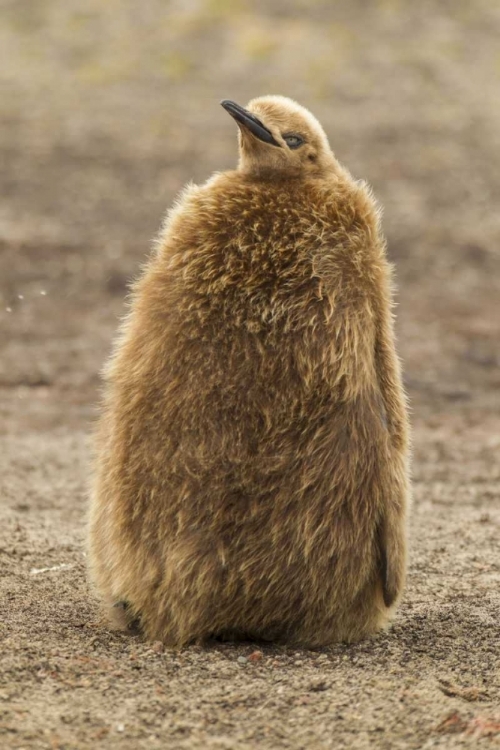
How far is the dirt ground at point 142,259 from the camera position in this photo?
346cm

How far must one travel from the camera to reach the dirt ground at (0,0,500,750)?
346 cm

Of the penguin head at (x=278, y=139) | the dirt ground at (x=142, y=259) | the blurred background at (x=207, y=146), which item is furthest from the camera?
the blurred background at (x=207, y=146)

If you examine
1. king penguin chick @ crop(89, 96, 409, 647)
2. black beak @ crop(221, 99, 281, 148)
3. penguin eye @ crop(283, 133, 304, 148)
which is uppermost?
black beak @ crop(221, 99, 281, 148)

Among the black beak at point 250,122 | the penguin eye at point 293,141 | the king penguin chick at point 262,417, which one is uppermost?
the black beak at point 250,122

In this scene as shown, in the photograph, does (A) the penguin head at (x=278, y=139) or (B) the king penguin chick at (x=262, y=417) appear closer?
(B) the king penguin chick at (x=262, y=417)

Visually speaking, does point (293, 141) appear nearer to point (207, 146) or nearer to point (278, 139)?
point (278, 139)

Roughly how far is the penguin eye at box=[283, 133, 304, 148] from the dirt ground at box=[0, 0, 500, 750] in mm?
1710

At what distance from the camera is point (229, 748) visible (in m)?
3.15

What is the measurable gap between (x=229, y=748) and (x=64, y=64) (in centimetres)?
1635

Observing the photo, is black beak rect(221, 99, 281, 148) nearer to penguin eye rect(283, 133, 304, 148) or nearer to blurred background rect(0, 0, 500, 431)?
penguin eye rect(283, 133, 304, 148)

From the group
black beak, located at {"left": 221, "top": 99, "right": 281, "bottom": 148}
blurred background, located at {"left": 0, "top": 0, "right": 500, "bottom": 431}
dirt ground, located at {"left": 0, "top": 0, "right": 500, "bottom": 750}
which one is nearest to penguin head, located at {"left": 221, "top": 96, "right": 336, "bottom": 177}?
black beak, located at {"left": 221, "top": 99, "right": 281, "bottom": 148}

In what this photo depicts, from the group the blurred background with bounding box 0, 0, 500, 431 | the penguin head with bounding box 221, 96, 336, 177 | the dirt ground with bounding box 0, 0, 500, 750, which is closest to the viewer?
the dirt ground with bounding box 0, 0, 500, 750

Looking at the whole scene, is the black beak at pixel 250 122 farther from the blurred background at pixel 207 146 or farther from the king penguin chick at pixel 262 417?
the blurred background at pixel 207 146

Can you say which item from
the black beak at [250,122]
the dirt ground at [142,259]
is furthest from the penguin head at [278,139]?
the dirt ground at [142,259]
